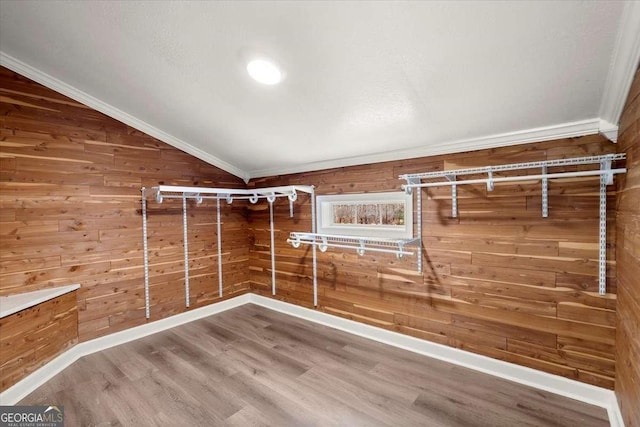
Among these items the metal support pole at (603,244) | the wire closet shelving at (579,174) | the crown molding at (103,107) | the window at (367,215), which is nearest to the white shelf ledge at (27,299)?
the crown molding at (103,107)

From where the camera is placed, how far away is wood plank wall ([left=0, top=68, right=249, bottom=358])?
2.30 meters

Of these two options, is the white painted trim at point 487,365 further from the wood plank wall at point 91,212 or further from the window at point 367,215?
the wood plank wall at point 91,212

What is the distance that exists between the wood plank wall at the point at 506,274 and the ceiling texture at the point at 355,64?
0.31m

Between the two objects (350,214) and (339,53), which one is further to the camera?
(350,214)

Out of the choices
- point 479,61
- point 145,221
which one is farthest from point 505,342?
point 145,221

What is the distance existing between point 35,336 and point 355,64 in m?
2.82

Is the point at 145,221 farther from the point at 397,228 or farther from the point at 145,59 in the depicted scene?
the point at 397,228

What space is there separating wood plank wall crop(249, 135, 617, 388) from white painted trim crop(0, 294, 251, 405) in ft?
5.36

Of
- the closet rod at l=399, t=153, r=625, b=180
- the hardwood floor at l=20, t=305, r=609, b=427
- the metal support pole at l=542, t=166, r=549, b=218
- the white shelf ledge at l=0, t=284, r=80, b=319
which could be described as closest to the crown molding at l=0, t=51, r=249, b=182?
the white shelf ledge at l=0, t=284, r=80, b=319

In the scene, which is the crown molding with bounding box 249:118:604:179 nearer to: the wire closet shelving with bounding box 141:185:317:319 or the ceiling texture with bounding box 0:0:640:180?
the ceiling texture with bounding box 0:0:640:180

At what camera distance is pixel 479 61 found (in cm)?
147

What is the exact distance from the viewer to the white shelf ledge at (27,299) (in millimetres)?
1987

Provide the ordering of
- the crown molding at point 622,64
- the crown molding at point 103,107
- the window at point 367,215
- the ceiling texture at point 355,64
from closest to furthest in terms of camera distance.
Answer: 1. the crown molding at point 622,64
2. the ceiling texture at point 355,64
3. the crown molding at point 103,107
4. the window at point 367,215

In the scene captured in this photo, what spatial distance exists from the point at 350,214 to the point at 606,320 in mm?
1982
